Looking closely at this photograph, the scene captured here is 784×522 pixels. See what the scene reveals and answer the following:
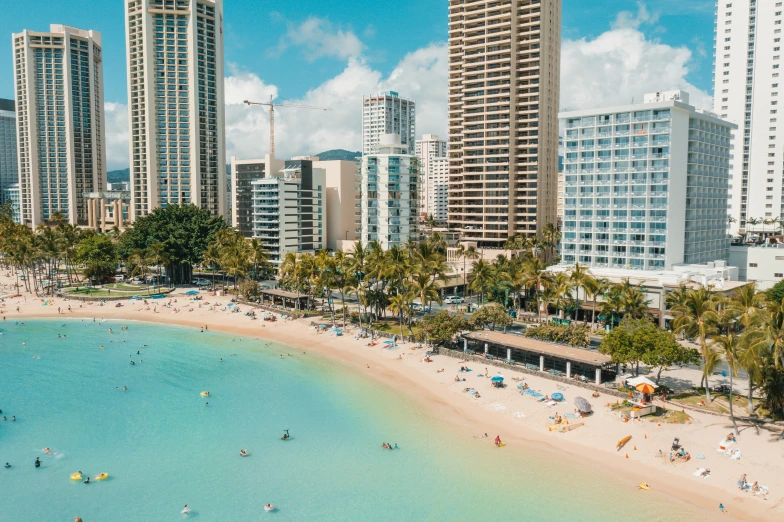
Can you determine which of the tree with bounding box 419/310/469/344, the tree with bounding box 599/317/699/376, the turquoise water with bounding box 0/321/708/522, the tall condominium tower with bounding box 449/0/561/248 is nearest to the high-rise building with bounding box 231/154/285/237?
the tall condominium tower with bounding box 449/0/561/248

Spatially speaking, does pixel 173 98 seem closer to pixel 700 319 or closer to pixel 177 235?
pixel 177 235

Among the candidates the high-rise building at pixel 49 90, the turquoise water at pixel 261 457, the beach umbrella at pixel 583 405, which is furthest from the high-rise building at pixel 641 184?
the high-rise building at pixel 49 90

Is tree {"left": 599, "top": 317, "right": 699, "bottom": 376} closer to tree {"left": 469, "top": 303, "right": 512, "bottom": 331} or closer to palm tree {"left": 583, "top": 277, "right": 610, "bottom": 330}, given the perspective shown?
palm tree {"left": 583, "top": 277, "right": 610, "bottom": 330}

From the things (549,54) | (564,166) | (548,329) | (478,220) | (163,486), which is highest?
(549,54)

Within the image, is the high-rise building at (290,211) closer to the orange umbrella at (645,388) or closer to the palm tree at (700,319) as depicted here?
the palm tree at (700,319)

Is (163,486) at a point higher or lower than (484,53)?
lower

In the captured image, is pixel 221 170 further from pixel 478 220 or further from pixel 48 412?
pixel 48 412

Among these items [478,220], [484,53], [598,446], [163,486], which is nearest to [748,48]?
[484,53]
